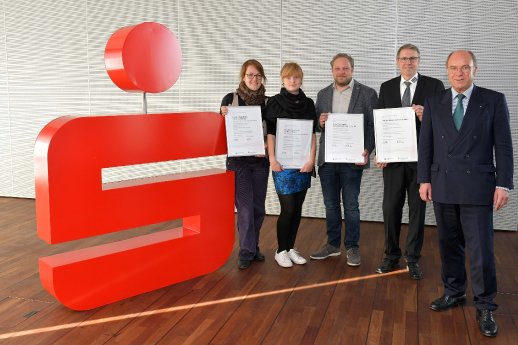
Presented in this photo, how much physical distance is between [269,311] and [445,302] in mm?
1106

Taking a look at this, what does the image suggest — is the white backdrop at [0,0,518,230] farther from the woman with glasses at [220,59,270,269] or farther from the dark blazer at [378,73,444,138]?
the woman with glasses at [220,59,270,269]

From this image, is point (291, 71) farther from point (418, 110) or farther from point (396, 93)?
point (418, 110)

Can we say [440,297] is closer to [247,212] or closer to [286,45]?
[247,212]

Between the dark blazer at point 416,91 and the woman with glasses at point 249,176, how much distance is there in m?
0.89

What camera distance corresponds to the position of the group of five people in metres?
2.91

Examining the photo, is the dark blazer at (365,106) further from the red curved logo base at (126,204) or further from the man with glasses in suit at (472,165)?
the red curved logo base at (126,204)

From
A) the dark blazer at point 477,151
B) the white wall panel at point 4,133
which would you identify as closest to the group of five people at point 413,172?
the dark blazer at point 477,151

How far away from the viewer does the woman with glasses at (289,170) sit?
3.80 m

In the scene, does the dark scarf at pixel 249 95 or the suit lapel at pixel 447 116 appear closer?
the suit lapel at pixel 447 116

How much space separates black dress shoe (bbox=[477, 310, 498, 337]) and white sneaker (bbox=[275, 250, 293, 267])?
→ 4.86ft

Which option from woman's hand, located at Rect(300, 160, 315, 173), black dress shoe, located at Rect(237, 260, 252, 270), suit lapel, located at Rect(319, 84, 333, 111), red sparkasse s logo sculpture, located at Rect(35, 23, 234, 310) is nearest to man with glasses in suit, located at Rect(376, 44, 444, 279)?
suit lapel, located at Rect(319, 84, 333, 111)

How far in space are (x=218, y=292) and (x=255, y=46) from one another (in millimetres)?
3209

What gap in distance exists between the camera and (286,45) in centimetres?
573

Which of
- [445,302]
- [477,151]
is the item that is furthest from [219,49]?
[445,302]
